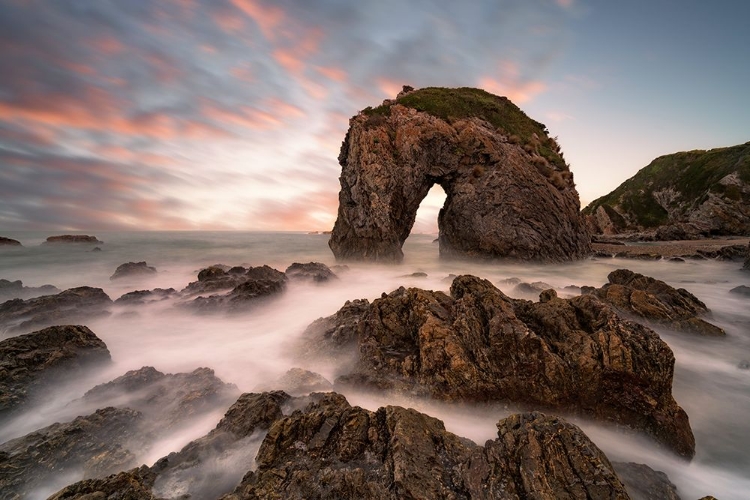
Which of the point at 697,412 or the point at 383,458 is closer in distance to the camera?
the point at 383,458

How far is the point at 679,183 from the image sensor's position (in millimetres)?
58594

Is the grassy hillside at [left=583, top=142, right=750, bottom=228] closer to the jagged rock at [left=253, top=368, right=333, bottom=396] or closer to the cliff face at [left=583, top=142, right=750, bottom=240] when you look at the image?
the cliff face at [left=583, top=142, right=750, bottom=240]

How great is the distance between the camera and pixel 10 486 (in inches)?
173

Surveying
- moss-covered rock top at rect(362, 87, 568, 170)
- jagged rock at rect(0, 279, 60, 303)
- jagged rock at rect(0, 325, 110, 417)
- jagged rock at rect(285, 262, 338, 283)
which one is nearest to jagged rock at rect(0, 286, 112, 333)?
jagged rock at rect(0, 325, 110, 417)

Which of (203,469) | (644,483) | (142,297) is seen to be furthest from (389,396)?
(142,297)

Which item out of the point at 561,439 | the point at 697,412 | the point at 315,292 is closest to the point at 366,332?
the point at 561,439

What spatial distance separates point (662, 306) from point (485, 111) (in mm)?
24295

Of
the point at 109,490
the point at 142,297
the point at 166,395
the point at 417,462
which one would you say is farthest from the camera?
the point at 142,297

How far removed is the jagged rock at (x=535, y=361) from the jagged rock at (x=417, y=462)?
1966 mm

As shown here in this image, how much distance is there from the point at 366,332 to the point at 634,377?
558 centimetres

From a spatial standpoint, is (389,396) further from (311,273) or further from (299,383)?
(311,273)

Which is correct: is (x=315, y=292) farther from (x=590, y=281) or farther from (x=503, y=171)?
(x=503, y=171)

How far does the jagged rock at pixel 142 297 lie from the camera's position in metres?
14.4

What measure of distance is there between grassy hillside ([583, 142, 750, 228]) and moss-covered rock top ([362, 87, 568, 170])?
1361 inches
